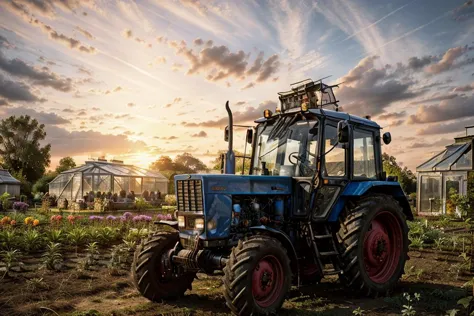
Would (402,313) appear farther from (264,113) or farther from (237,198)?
(264,113)

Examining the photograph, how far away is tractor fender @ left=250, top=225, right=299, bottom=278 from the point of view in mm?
4953

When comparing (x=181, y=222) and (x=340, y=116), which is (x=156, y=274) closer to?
(x=181, y=222)

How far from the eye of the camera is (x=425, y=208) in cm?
2192

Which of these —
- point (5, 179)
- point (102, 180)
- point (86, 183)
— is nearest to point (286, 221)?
point (102, 180)

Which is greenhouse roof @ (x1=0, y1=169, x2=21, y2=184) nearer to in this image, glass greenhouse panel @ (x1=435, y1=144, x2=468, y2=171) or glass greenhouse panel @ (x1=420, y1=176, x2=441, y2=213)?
glass greenhouse panel @ (x1=420, y1=176, x2=441, y2=213)

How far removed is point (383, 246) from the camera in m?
6.29

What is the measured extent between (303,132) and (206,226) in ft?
6.78

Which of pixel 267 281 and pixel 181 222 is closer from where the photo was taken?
pixel 267 281

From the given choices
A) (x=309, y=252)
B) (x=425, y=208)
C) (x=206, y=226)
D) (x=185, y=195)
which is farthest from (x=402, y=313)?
(x=425, y=208)

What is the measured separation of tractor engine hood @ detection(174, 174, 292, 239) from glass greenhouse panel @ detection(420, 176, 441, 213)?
18736 millimetres

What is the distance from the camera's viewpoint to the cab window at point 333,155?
5968mm

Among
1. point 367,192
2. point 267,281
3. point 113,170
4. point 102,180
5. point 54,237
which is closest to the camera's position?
point 267,281

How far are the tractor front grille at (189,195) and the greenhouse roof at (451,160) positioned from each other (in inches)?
725

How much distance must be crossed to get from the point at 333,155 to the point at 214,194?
6.73 ft
